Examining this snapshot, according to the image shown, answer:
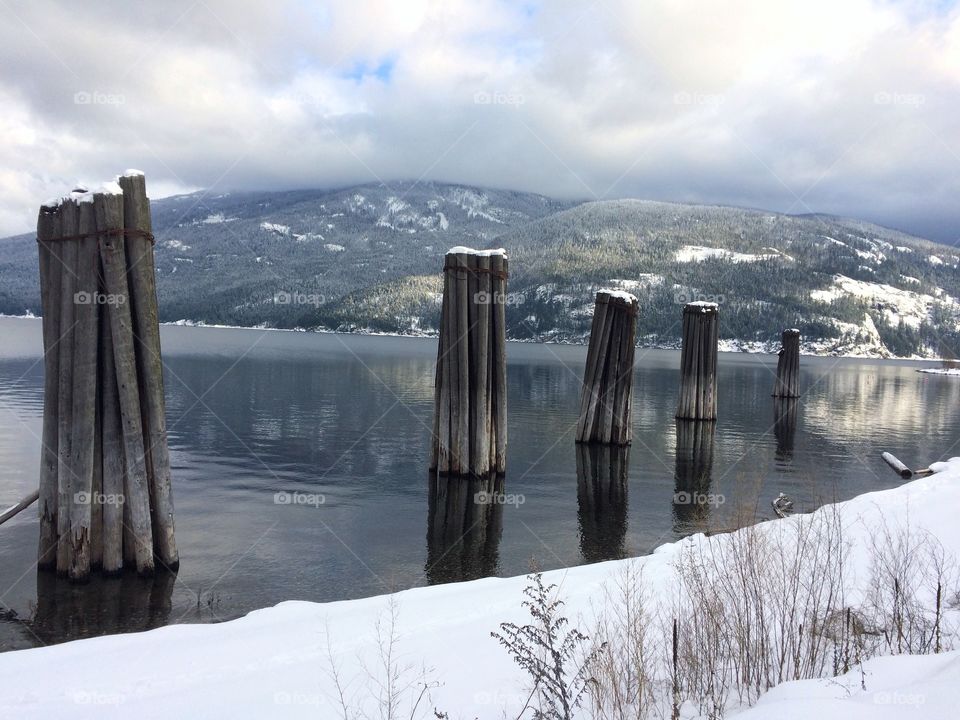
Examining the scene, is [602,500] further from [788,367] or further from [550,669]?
[788,367]

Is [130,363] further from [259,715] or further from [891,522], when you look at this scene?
[891,522]

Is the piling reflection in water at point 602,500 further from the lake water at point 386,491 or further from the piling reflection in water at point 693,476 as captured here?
the piling reflection in water at point 693,476

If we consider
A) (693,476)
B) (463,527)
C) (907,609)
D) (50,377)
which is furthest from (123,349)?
(693,476)

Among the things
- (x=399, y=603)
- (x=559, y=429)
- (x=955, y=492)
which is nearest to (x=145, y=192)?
(x=399, y=603)

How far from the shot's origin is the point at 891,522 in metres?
14.9

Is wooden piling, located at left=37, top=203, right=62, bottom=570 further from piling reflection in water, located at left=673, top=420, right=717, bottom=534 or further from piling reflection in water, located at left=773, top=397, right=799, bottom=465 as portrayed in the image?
piling reflection in water, located at left=773, top=397, right=799, bottom=465

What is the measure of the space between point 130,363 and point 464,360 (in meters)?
10.2

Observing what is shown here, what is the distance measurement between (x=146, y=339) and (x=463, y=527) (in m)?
8.79

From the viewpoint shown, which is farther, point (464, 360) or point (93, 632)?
point (464, 360)

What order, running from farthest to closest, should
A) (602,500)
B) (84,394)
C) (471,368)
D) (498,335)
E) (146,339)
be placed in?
(498,335), (471,368), (602,500), (146,339), (84,394)

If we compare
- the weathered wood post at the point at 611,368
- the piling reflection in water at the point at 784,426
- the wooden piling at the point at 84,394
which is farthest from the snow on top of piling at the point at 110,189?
the piling reflection in water at the point at 784,426

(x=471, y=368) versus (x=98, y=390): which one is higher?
(x=471, y=368)

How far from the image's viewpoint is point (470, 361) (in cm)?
2112

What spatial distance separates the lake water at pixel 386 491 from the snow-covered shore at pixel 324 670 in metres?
2.28
